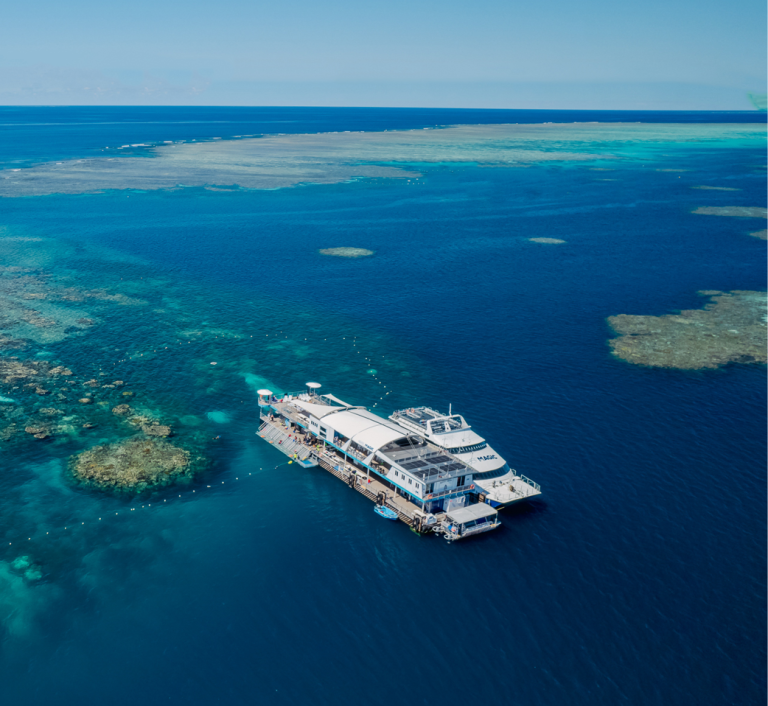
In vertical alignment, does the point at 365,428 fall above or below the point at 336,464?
above

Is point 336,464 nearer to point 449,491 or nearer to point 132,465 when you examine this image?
point 449,491

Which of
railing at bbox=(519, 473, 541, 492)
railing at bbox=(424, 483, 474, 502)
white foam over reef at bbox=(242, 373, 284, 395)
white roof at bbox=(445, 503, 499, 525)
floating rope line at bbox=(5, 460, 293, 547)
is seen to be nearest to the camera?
floating rope line at bbox=(5, 460, 293, 547)

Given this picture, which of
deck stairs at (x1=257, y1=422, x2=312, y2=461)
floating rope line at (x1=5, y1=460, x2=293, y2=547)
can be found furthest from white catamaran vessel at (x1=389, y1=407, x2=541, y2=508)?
floating rope line at (x1=5, y1=460, x2=293, y2=547)

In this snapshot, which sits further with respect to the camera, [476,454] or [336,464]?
[336,464]

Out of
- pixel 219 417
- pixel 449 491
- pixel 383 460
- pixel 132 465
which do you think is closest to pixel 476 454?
pixel 449 491

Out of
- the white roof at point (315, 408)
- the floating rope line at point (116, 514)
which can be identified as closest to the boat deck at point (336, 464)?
the white roof at point (315, 408)

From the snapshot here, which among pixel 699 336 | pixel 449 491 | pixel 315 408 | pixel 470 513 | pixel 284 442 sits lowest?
pixel 699 336

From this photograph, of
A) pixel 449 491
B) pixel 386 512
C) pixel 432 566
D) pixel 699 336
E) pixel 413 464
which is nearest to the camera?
pixel 432 566

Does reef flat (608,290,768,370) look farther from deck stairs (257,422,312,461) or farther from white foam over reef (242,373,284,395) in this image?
deck stairs (257,422,312,461)
